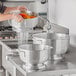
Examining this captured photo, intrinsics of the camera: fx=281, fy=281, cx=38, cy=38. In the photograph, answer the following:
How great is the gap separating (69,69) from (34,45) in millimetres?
289

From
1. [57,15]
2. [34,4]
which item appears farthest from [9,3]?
[57,15]

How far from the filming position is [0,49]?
2254mm

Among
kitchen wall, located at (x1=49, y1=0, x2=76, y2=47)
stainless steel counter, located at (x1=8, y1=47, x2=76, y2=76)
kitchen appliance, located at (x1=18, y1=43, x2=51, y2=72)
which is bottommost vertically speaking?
stainless steel counter, located at (x1=8, y1=47, x2=76, y2=76)

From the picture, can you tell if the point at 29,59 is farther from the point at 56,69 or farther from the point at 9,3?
the point at 9,3

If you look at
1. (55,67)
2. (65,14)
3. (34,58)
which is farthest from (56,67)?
(65,14)

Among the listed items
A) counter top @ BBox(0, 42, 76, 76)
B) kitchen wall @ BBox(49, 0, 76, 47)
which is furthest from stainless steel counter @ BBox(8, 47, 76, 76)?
kitchen wall @ BBox(49, 0, 76, 47)

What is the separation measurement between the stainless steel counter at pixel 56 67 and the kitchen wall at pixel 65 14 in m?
0.42

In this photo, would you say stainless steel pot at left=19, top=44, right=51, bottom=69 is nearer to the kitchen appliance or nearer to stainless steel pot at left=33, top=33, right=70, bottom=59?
the kitchen appliance

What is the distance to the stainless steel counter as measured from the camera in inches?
52.7

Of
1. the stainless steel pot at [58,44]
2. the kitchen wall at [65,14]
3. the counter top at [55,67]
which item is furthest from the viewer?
the kitchen wall at [65,14]

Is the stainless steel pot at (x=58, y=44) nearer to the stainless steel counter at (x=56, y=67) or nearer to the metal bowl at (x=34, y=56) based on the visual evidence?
the stainless steel counter at (x=56, y=67)

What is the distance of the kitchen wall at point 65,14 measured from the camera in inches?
78.8

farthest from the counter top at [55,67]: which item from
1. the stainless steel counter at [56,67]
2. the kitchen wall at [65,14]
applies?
the kitchen wall at [65,14]

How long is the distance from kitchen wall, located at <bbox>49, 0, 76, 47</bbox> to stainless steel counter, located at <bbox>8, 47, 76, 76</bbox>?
421 mm
